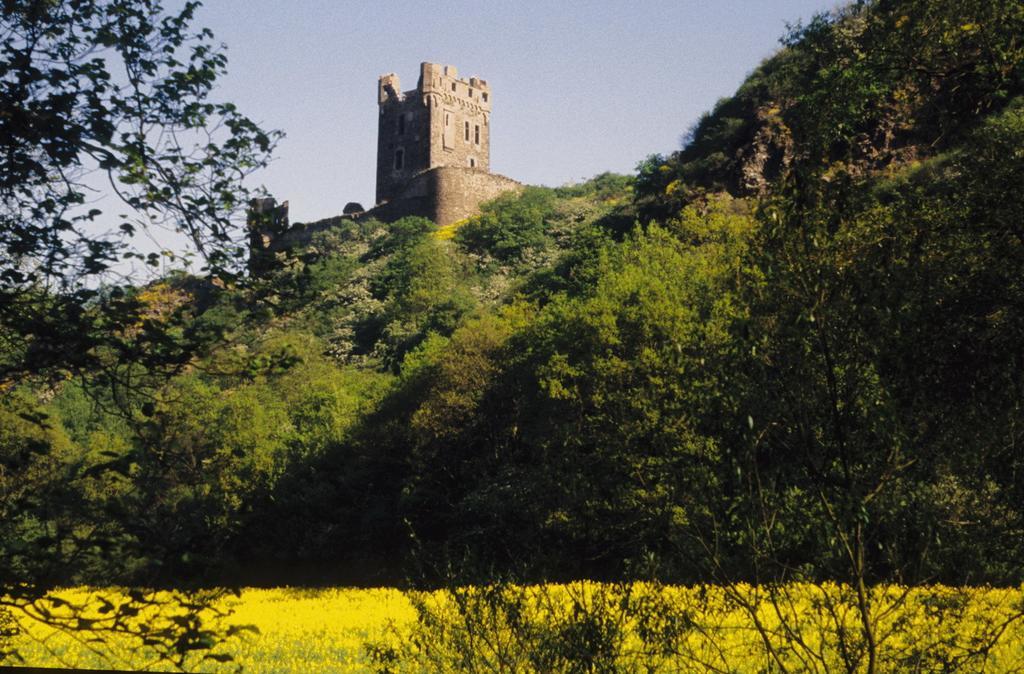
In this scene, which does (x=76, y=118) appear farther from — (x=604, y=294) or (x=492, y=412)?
(x=492, y=412)

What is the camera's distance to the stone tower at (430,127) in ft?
350

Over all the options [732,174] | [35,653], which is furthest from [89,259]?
[732,174]

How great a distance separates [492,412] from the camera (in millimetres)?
43812

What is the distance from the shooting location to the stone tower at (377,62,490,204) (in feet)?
350

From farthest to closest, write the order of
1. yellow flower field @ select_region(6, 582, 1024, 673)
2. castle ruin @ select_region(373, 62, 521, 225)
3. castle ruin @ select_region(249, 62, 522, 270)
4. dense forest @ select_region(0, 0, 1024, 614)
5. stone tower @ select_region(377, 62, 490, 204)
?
stone tower @ select_region(377, 62, 490, 204)
castle ruin @ select_region(373, 62, 521, 225)
castle ruin @ select_region(249, 62, 522, 270)
yellow flower field @ select_region(6, 582, 1024, 673)
dense forest @ select_region(0, 0, 1024, 614)

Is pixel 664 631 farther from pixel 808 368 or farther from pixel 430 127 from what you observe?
pixel 430 127

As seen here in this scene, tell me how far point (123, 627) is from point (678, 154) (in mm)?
64344

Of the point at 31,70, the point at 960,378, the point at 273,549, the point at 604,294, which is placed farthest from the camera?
the point at 273,549

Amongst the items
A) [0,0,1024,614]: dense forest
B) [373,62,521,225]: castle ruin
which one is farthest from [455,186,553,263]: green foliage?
[0,0,1024,614]: dense forest

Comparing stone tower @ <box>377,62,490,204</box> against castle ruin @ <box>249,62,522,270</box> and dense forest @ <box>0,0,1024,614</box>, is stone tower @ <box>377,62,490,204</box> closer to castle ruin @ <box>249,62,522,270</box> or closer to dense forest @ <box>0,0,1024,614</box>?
castle ruin @ <box>249,62,522,270</box>

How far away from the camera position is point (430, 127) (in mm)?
106250

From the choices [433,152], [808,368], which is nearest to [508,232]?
[433,152]

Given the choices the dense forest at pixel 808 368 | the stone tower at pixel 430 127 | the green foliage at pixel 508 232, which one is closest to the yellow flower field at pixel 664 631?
the dense forest at pixel 808 368

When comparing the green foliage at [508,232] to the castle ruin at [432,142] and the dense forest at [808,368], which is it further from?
the dense forest at [808,368]
